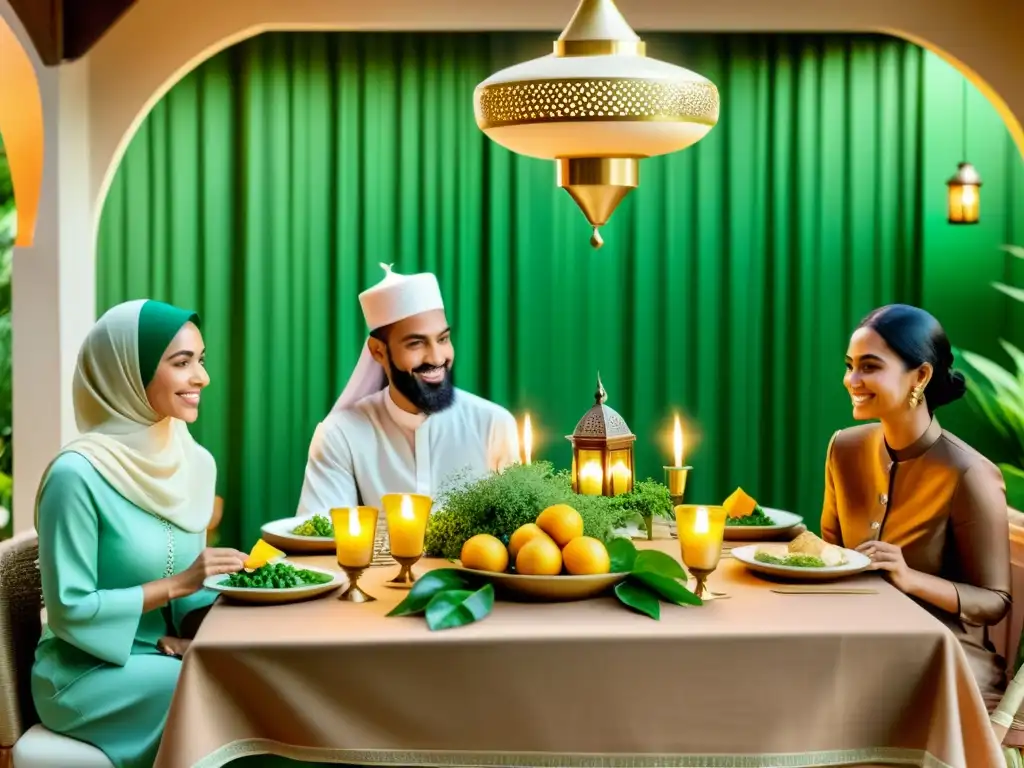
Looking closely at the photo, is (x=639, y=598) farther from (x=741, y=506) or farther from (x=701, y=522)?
(x=741, y=506)

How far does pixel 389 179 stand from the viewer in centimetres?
534

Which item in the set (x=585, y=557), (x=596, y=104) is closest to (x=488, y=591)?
(x=585, y=557)

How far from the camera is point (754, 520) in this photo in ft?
9.79

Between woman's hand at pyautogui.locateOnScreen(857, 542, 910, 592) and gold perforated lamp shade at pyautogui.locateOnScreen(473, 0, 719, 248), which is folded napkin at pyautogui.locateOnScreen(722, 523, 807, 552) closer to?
woman's hand at pyautogui.locateOnScreen(857, 542, 910, 592)

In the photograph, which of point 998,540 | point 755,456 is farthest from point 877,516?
point 755,456

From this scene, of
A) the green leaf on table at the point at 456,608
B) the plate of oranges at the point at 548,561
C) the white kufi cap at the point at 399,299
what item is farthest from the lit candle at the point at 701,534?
the white kufi cap at the point at 399,299

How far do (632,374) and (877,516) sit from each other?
2.55 m

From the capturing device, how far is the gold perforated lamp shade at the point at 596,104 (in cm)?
229

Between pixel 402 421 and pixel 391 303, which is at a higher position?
pixel 391 303

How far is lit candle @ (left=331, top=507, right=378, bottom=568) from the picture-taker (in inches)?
91.6

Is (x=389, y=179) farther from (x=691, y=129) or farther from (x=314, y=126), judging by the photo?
(x=691, y=129)

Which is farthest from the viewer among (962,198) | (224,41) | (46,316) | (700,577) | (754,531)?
(962,198)

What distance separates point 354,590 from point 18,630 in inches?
27.4

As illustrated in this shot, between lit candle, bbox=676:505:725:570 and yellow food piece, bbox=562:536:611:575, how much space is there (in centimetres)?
14
